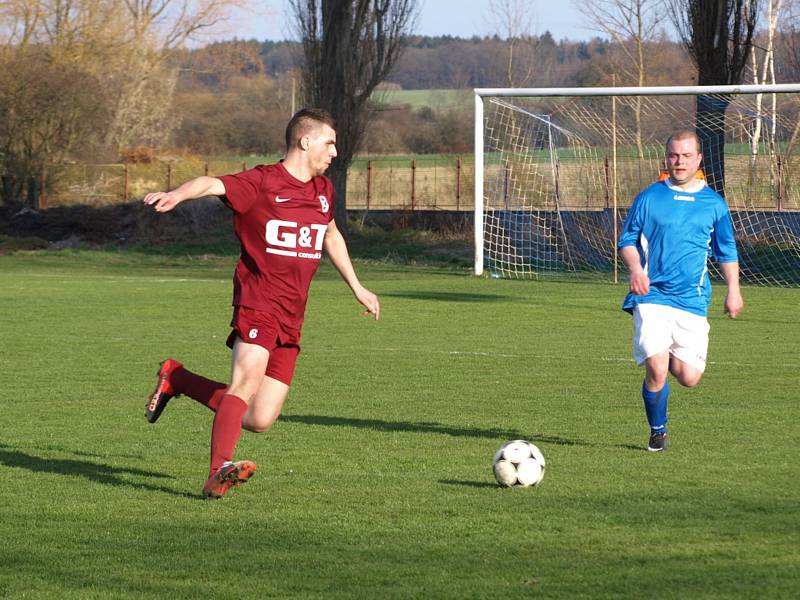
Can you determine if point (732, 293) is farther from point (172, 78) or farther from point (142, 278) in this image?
point (172, 78)

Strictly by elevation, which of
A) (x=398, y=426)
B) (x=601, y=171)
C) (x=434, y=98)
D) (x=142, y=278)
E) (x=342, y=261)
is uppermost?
(x=434, y=98)

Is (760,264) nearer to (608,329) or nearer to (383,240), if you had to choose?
(608,329)

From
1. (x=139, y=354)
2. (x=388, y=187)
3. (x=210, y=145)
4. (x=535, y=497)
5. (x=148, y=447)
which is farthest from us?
(x=210, y=145)

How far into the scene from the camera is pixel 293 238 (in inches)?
248

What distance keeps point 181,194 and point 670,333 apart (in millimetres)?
3160

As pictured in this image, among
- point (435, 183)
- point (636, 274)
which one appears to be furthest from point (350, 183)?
point (636, 274)

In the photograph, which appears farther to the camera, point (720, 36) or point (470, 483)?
point (720, 36)

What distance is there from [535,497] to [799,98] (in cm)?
1738

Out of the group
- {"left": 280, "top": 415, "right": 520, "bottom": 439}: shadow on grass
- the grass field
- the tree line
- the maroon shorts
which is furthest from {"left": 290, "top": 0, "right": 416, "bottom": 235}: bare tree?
the maroon shorts

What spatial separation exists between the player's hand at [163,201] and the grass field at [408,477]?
1.36m

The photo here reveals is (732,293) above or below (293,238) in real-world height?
below

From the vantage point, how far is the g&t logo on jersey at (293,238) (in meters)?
6.25

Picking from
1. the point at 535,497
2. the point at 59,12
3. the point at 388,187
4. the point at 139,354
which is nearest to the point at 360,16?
the point at 388,187

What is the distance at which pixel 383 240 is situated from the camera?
30.8 metres
